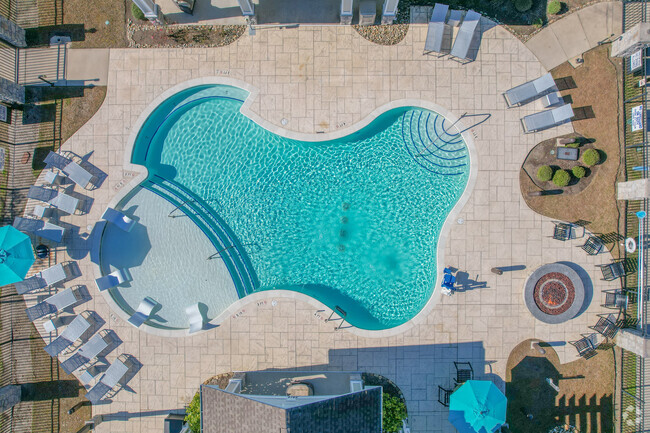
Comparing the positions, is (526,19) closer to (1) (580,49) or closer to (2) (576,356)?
(1) (580,49)

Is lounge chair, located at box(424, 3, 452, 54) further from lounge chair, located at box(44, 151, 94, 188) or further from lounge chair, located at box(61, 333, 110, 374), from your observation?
lounge chair, located at box(61, 333, 110, 374)

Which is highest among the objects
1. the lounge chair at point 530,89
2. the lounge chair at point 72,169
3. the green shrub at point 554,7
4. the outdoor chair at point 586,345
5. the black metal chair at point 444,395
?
the green shrub at point 554,7

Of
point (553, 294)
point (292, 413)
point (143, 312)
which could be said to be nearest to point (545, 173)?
point (553, 294)

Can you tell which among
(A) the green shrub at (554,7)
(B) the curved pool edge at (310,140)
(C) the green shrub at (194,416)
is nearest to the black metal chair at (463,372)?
(B) the curved pool edge at (310,140)

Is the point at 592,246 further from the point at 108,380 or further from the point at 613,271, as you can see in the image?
the point at 108,380

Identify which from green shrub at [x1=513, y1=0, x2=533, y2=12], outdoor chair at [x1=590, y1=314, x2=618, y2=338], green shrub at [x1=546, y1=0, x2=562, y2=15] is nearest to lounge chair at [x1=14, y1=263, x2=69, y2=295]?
green shrub at [x1=513, y1=0, x2=533, y2=12]

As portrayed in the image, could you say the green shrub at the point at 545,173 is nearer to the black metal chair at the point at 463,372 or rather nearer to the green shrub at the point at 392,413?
the black metal chair at the point at 463,372
